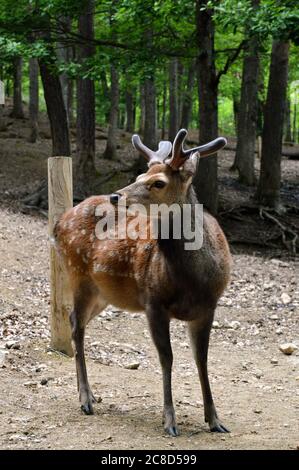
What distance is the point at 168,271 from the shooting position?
4426 millimetres

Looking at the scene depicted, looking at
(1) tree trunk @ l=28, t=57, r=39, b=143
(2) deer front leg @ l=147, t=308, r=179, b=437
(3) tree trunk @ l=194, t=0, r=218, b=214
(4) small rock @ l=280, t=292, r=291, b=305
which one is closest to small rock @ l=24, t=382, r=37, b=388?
(2) deer front leg @ l=147, t=308, r=179, b=437

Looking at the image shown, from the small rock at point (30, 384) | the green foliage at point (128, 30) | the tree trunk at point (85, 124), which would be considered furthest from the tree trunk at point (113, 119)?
the small rock at point (30, 384)

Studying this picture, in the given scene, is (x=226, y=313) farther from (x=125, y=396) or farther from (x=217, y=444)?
(x=217, y=444)

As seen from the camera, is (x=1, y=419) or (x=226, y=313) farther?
(x=226, y=313)

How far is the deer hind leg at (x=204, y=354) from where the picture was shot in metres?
4.54

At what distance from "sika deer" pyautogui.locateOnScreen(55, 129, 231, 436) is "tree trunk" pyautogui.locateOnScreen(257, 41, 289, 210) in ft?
30.4

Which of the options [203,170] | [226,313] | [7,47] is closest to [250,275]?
[226,313]

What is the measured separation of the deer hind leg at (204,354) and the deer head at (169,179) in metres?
0.88

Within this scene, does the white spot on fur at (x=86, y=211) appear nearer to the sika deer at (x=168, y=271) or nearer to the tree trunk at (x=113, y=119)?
the sika deer at (x=168, y=271)

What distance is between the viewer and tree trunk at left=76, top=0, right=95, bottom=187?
14086 mm

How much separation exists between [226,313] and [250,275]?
1942 mm

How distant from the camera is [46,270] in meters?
9.40

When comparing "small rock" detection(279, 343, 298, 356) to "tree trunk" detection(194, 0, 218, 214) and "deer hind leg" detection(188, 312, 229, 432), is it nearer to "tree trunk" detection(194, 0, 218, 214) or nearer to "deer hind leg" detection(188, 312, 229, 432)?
"deer hind leg" detection(188, 312, 229, 432)

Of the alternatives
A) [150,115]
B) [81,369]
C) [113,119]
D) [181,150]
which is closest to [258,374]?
[81,369]
